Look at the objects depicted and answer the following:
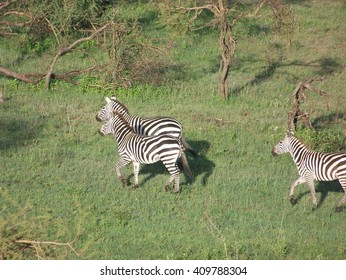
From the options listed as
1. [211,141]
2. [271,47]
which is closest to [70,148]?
[211,141]

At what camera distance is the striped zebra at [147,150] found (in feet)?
50.4

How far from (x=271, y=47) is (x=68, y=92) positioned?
6.76 metres

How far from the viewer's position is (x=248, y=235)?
553 inches

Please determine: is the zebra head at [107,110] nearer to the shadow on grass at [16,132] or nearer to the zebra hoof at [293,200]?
the shadow on grass at [16,132]

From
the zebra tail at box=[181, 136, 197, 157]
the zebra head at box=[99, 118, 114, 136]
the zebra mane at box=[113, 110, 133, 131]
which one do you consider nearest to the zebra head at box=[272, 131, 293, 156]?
the zebra tail at box=[181, 136, 197, 157]

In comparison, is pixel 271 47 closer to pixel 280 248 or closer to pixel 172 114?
pixel 172 114

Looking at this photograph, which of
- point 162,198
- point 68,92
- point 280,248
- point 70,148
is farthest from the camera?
point 68,92

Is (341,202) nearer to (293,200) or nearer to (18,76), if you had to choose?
(293,200)

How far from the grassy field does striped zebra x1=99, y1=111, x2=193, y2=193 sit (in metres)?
0.39

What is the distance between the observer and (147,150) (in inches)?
611

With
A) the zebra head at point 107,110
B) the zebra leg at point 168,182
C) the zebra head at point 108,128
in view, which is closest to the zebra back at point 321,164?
the zebra leg at point 168,182

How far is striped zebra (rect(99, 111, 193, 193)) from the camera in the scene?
1535cm

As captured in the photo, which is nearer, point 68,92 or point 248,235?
point 248,235

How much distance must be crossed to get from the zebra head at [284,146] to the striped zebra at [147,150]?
72.0 inches
